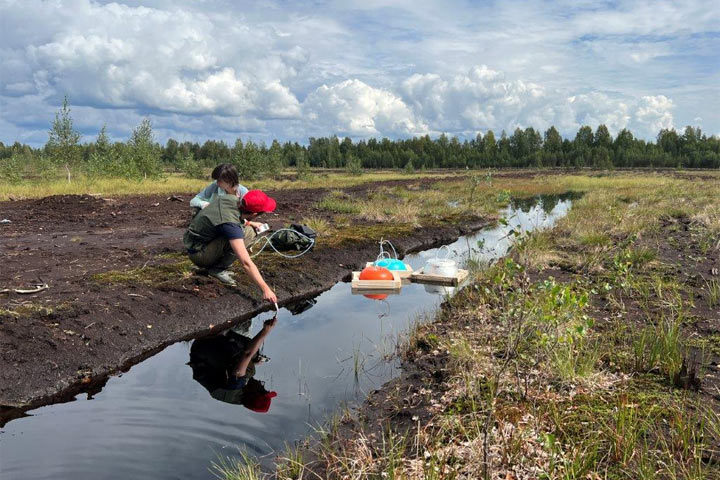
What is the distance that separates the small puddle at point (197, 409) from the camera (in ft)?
13.8

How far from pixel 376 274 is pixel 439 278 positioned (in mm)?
1215

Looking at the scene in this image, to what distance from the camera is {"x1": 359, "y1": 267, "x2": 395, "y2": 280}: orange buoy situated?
32.2ft

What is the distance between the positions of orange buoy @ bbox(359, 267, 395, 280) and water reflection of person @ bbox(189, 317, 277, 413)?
9.01 ft

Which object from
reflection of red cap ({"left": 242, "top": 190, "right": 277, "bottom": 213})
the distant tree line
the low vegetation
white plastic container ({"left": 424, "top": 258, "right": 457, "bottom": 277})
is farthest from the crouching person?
the distant tree line

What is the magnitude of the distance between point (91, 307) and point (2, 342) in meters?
1.20

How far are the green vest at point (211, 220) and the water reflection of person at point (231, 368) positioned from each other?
4.62 feet

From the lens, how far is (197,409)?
510cm

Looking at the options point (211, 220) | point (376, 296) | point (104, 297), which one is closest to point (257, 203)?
point (211, 220)

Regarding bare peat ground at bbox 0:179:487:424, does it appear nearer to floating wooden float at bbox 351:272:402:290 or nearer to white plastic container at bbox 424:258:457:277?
floating wooden float at bbox 351:272:402:290

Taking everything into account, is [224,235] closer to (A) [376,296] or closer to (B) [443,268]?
(A) [376,296]

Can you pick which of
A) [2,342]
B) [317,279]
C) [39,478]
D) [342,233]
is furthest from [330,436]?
[342,233]

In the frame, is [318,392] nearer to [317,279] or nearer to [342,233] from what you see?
[317,279]

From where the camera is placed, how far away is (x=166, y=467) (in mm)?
4141

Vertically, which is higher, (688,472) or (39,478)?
(688,472)
